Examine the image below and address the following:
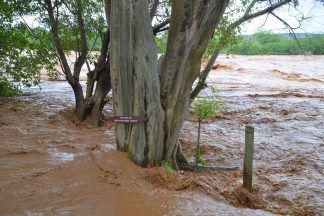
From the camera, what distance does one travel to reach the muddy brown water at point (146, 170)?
14.5ft

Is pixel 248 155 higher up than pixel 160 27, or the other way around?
pixel 160 27

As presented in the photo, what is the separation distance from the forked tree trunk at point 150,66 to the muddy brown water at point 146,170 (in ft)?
1.42

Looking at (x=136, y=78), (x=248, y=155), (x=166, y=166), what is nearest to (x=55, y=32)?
(x=136, y=78)

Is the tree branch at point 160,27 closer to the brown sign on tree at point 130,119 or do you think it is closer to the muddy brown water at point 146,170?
the muddy brown water at point 146,170

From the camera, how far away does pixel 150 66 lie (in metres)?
5.59

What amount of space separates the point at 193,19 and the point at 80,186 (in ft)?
8.92

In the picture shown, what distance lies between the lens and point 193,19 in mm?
5496

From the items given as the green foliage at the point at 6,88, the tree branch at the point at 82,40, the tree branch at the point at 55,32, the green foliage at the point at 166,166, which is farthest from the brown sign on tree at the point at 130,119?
the green foliage at the point at 6,88

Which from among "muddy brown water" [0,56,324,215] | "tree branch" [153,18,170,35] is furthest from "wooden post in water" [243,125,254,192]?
"tree branch" [153,18,170,35]

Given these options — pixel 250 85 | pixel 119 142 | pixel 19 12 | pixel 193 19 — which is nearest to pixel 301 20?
pixel 193 19

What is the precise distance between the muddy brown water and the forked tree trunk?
1.42 ft

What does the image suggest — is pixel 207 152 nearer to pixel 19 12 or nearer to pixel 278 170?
pixel 278 170

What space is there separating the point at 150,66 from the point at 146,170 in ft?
4.81

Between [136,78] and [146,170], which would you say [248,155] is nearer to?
[146,170]
